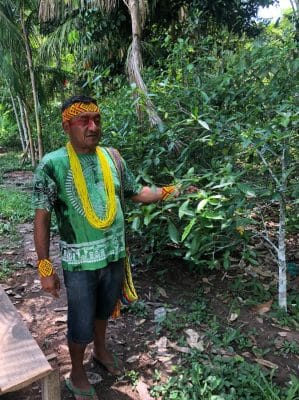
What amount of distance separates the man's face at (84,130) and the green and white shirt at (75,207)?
64mm

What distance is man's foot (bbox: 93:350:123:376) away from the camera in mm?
2596

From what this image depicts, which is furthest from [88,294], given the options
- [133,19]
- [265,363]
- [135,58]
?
[133,19]

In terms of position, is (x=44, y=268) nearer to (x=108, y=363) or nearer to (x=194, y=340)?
(x=108, y=363)

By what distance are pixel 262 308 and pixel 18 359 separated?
1917mm

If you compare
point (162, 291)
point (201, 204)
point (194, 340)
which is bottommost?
point (162, 291)

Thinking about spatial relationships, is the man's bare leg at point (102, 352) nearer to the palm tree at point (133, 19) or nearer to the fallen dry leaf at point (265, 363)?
the fallen dry leaf at point (265, 363)

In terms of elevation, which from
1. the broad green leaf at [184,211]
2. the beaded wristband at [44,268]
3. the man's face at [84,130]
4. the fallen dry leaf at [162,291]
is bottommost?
the fallen dry leaf at [162,291]

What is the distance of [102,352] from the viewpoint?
262 cm

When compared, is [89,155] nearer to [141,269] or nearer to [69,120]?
[69,120]

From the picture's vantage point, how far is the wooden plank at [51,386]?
6.55 ft

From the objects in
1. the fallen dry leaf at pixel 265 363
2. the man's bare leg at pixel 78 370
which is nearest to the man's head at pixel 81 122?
the man's bare leg at pixel 78 370

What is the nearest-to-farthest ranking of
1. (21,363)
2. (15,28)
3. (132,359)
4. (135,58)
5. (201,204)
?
(21,363) → (201,204) → (132,359) → (135,58) → (15,28)

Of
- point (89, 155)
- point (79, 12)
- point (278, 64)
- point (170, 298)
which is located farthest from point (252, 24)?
point (89, 155)

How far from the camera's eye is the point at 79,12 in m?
7.59
